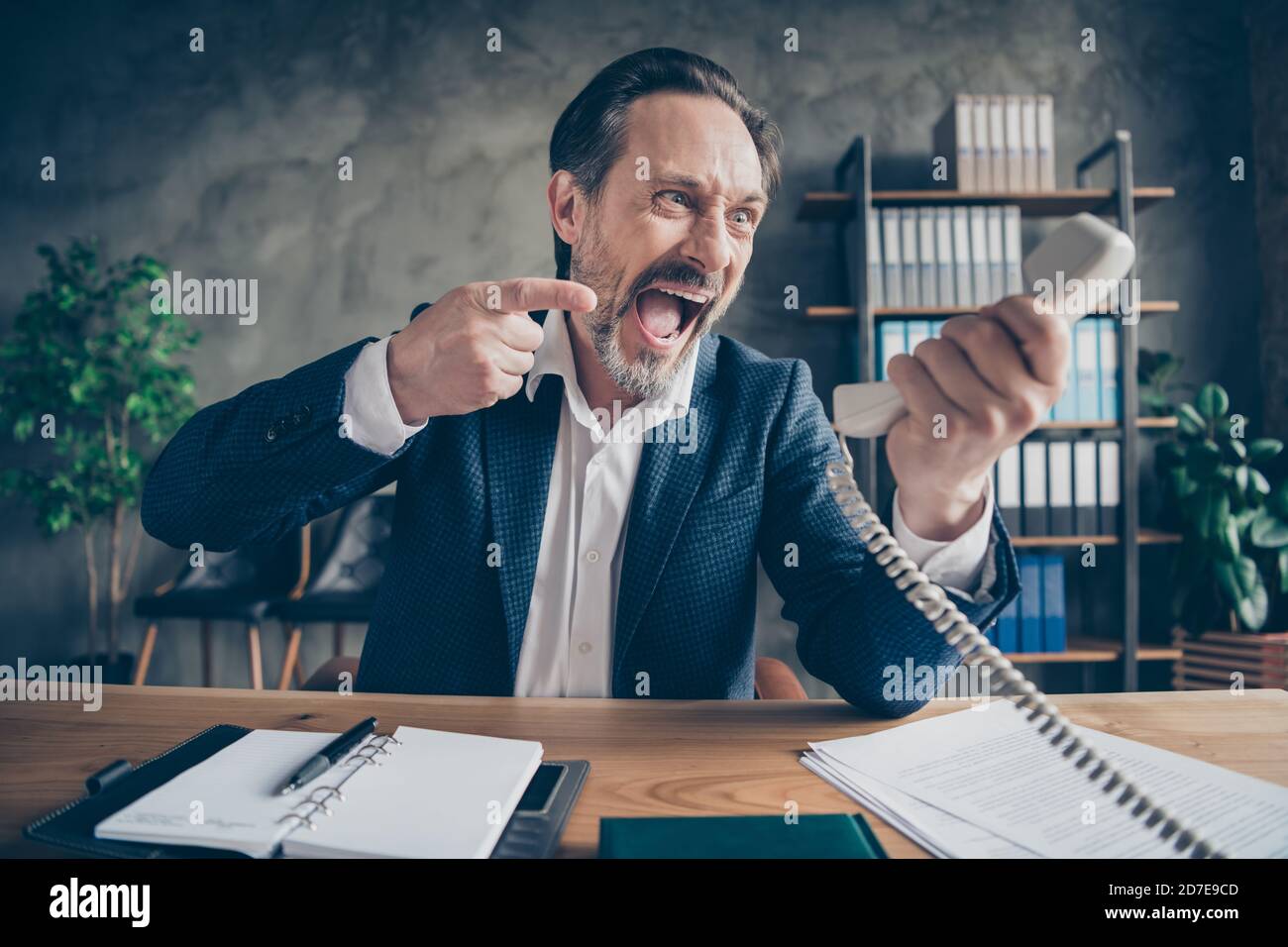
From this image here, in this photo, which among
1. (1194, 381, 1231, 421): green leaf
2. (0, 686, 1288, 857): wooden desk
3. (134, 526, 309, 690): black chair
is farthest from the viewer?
(134, 526, 309, 690): black chair

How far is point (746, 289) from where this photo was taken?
10.6ft

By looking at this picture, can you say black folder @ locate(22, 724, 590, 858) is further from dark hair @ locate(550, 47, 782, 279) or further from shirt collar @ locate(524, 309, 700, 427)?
dark hair @ locate(550, 47, 782, 279)

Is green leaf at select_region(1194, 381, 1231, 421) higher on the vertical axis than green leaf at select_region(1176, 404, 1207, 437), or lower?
higher

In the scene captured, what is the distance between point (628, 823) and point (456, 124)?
11.1 ft

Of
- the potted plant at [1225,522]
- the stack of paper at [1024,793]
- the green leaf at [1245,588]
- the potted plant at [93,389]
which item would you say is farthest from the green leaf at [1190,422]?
the potted plant at [93,389]

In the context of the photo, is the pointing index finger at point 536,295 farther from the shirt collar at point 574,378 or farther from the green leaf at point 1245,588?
the green leaf at point 1245,588

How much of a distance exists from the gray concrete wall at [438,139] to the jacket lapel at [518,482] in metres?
2.22

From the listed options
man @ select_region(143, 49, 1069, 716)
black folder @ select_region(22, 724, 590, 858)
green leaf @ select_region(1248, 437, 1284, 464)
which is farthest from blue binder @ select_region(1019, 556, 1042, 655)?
black folder @ select_region(22, 724, 590, 858)

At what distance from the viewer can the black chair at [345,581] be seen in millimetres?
2748

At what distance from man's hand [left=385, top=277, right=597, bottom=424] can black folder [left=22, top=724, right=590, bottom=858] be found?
0.42 meters

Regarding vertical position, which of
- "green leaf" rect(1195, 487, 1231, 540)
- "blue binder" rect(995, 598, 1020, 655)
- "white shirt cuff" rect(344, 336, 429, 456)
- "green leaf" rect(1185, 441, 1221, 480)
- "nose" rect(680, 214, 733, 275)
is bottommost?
"blue binder" rect(995, 598, 1020, 655)

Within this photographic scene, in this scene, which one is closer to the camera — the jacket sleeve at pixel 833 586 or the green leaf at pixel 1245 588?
the jacket sleeve at pixel 833 586

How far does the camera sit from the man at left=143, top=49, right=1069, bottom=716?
851mm
